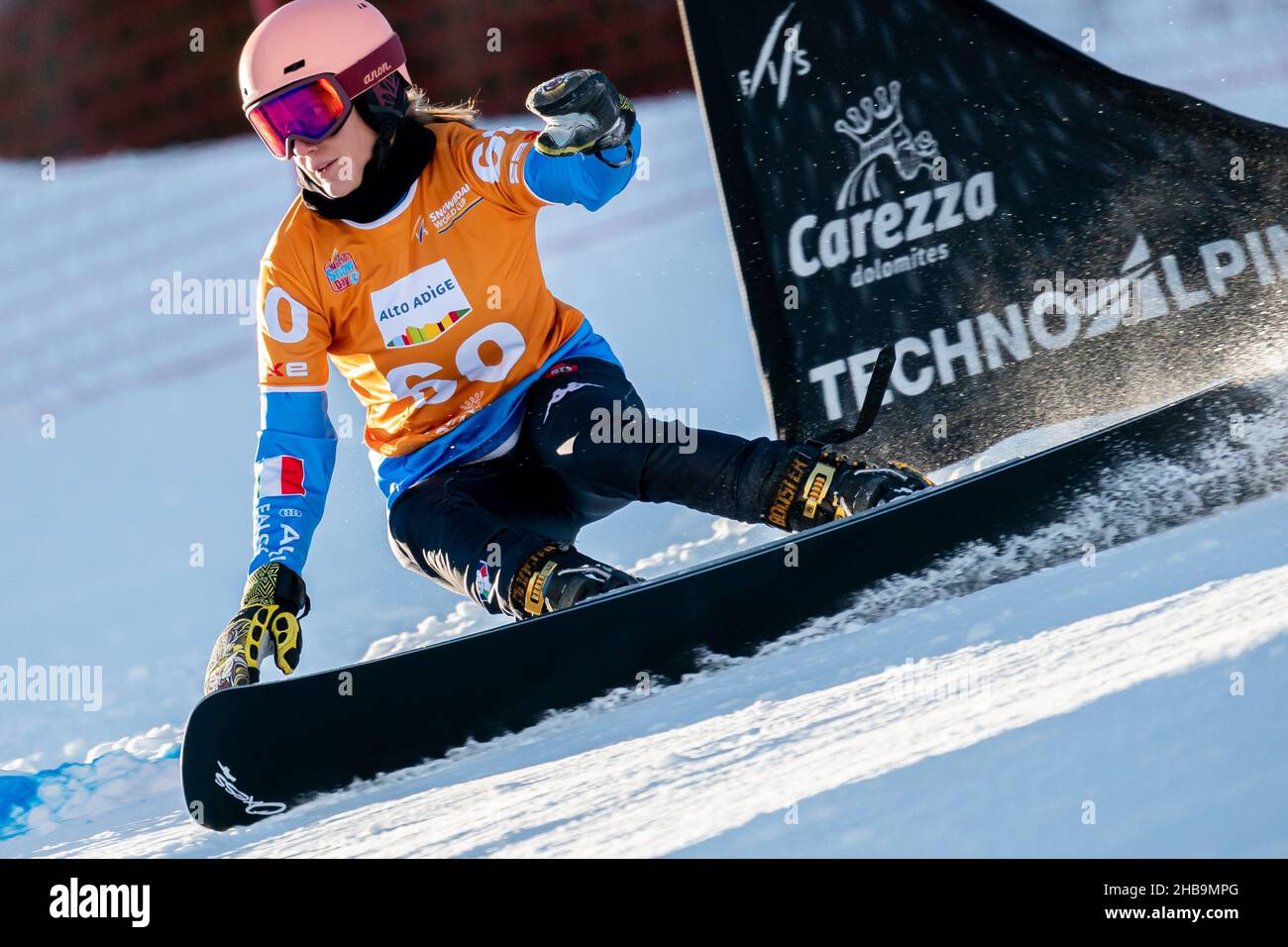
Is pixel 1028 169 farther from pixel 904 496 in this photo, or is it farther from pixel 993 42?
pixel 904 496

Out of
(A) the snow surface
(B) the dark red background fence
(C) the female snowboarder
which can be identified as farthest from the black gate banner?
(B) the dark red background fence

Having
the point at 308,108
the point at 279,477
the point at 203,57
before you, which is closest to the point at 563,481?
the point at 279,477

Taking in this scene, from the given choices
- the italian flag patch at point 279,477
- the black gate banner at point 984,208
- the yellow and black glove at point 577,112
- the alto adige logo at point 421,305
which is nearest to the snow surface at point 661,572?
the black gate banner at point 984,208

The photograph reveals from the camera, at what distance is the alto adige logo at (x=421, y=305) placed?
2850 mm

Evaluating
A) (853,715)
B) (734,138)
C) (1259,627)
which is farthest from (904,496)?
(734,138)

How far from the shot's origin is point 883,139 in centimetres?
319

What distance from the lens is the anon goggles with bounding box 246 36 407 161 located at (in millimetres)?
2648

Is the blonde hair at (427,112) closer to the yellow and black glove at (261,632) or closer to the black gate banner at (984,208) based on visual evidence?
the black gate banner at (984,208)

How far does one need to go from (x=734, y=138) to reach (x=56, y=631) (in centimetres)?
270

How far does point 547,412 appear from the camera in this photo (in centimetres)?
288

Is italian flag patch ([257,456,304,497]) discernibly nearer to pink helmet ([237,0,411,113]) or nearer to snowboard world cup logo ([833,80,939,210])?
pink helmet ([237,0,411,113])

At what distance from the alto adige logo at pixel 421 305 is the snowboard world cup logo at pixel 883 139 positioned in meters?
0.97

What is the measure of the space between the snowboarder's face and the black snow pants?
0.56m

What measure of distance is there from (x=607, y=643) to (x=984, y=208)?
1.41 metres
